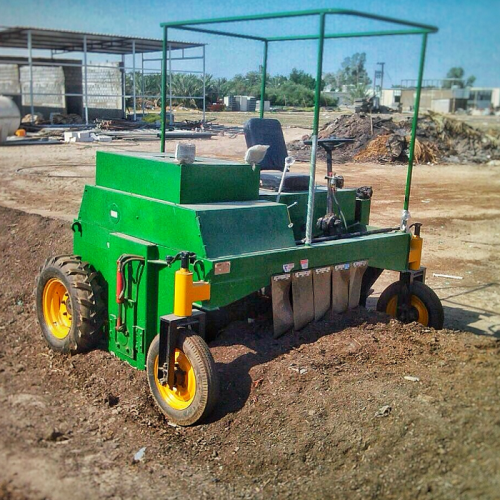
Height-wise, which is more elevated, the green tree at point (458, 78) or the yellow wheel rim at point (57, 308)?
the green tree at point (458, 78)

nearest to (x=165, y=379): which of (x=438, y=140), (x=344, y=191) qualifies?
(x=344, y=191)

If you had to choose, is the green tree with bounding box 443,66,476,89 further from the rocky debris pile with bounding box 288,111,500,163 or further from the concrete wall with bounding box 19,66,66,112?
the concrete wall with bounding box 19,66,66,112

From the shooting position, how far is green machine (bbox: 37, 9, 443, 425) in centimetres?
431

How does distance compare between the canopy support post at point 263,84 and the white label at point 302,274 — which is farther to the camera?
the canopy support post at point 263,84

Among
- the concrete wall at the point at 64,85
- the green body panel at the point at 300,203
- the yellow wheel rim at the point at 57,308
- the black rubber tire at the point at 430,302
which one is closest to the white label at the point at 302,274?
the green body panel at the point at 300,203

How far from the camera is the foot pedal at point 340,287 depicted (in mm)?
5055

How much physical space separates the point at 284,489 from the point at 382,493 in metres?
0.53

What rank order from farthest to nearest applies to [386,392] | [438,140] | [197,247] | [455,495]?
[438,140]
[197,247]
[386,392]
[455,495]

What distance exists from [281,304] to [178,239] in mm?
872

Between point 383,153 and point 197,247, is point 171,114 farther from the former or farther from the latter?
point 197,247

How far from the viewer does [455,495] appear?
127 inches

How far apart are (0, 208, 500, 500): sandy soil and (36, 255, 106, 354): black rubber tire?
137 mm

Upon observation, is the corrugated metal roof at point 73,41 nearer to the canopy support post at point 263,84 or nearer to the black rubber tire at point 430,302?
the canopy support post at point 263,84

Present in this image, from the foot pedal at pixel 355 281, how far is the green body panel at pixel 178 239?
70 millimetres
